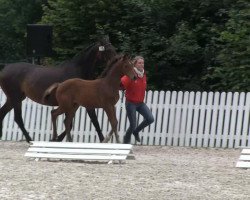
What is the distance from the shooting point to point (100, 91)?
46.5ft

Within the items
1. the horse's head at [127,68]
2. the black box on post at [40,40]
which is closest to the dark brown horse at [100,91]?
the horse's head at [127,68]

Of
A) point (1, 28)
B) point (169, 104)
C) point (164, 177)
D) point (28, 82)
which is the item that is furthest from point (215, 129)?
point (1, 28)

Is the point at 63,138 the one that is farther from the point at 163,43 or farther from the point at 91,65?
the point at 163,43

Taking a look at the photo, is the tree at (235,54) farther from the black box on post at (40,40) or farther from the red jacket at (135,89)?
the black box on post at (40,40)

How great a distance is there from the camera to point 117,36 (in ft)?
66.9

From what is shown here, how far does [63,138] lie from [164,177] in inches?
200

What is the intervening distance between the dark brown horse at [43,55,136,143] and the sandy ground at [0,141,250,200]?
1336 mm

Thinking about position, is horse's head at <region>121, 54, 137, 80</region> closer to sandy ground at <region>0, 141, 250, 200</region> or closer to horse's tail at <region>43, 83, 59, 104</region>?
horse's tail at <region>43, 83, 59, 104</region>

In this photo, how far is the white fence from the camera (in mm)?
16062

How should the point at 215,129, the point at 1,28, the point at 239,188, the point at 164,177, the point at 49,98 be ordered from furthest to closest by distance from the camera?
the point at 1,28 < the point at 215,129 < the point at 49,98 < the point at 164,177 < the point at 239,188

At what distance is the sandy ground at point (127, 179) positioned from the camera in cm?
902

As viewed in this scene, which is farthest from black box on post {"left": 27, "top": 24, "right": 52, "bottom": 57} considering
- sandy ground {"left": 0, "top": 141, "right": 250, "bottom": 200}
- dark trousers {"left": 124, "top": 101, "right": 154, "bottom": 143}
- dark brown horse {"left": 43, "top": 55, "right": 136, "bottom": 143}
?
sandy ground {"left": 0, "top": 141, "right": 250, "bottom": 200}

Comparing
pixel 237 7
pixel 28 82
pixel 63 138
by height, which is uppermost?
pixel 237 7

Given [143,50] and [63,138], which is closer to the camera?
[63,138]
